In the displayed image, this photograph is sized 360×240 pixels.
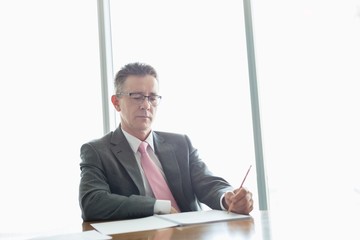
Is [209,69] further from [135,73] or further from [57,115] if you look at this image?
[57,115]

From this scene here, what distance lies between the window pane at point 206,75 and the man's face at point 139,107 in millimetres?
950

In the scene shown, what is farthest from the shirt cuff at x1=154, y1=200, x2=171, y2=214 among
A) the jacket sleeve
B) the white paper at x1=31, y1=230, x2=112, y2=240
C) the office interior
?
the office interior

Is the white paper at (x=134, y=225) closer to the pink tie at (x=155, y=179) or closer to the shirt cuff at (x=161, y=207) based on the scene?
the shirt cuff at (x=161, y=207)

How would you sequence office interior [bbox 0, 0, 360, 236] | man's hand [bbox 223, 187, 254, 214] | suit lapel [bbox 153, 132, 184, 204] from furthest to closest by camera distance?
office interior [bbox 0, 0, 360, 236] → suit lapel [bbox 153, 132, 184, 204] → man's hand [bbox 223, 187, 254, 214]

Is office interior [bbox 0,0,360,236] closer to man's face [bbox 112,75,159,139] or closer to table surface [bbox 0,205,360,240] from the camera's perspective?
table surface [bbox 0,205,360,240]

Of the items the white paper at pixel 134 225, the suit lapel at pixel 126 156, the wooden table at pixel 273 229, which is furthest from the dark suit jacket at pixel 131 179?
the wooden table at pixel 273 229

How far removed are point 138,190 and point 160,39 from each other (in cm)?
189

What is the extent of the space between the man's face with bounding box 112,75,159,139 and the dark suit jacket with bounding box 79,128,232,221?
8 cm

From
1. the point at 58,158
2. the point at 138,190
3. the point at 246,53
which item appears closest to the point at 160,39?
the point at 246,53

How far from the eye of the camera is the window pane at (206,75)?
289 centimetres

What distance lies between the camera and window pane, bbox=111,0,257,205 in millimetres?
2895

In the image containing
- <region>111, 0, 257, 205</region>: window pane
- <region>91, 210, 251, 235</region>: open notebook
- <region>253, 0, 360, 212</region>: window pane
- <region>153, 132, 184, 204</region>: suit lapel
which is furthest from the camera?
<region>111, 0, 257, 205</region>: window pane

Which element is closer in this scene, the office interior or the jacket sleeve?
Answer: the jacket sleeve

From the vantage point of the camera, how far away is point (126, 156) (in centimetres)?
194
